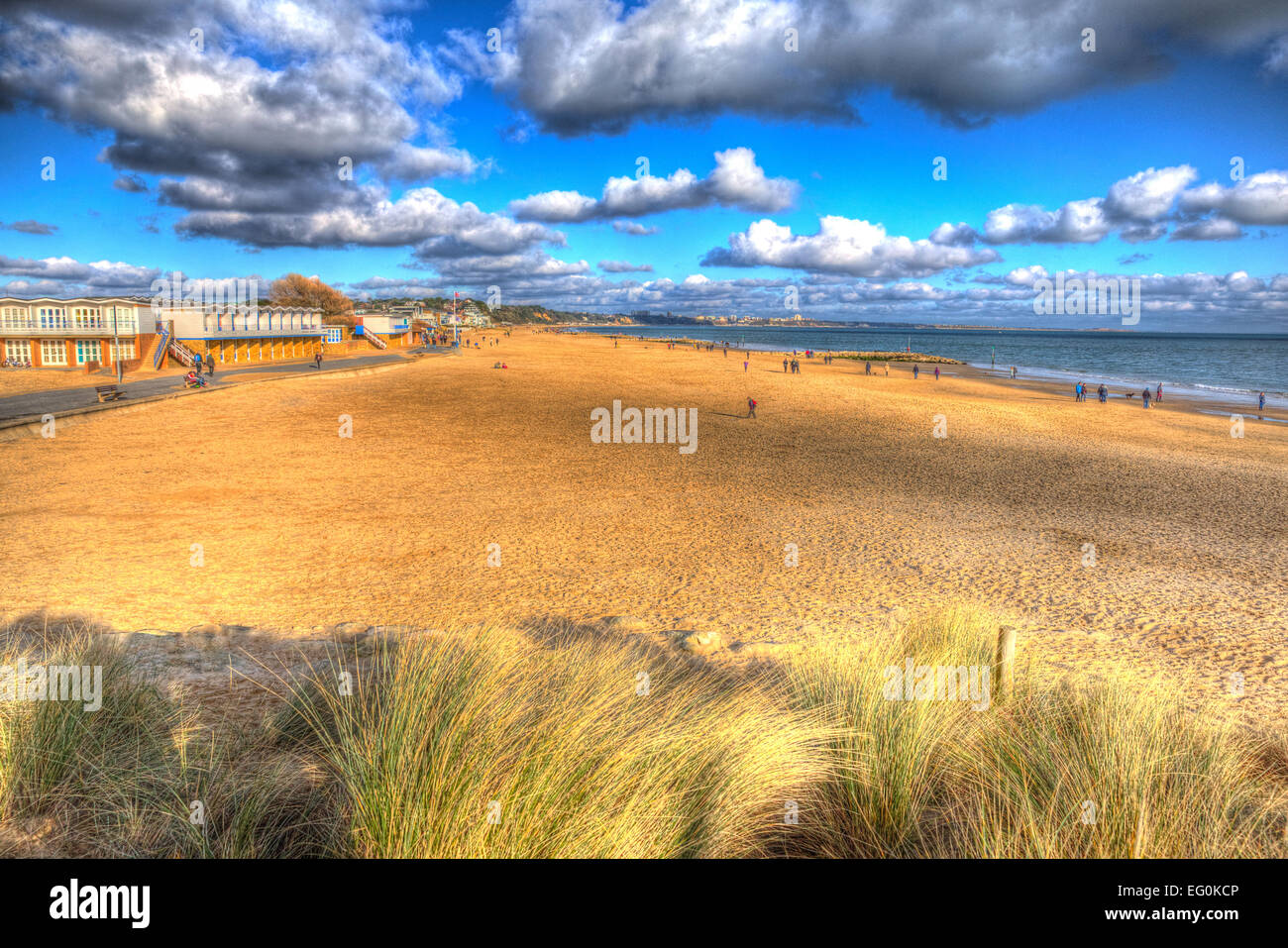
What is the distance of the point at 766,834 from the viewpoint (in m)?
3.60

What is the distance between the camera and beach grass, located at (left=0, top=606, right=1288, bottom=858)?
3.11 meters

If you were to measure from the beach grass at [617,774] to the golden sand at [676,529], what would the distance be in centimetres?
219

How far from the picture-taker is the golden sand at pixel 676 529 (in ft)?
26.2

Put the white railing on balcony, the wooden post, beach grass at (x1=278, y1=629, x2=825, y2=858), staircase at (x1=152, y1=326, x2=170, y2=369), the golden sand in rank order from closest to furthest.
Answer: beach grass at (x1=278, y1=629, x2=825, y2=858), the wooden post, the golden sand, the white railing on balcony, staircase at (x1=152, y1=326, x2=170, y2=369)

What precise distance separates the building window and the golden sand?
748 inches

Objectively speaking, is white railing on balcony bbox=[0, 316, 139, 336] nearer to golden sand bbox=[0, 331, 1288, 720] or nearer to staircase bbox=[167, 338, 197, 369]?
staircase bbox=[167, 338, 197, 369]

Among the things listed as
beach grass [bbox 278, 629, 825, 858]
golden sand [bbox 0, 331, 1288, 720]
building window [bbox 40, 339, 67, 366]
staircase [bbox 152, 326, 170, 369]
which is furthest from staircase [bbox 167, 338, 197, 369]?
beach grass [bbox 278, 629, 825, 858]

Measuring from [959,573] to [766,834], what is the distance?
7474 millimetres

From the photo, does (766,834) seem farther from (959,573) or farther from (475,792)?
(959,573)

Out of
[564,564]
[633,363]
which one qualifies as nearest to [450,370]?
[633,363]

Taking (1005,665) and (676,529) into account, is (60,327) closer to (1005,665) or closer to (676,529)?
(676,529)

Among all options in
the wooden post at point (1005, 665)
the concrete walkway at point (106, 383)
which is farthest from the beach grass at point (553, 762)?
the concrete walkway at point (106, 383)

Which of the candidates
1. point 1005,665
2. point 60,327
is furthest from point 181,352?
point 1005,665

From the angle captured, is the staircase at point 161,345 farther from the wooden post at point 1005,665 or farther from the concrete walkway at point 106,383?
the wooden post at point 1005,665
